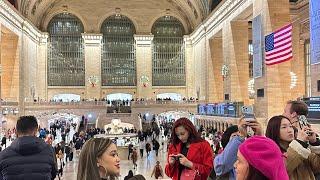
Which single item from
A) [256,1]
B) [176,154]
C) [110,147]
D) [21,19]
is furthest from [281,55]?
[21,19]

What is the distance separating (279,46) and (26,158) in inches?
712

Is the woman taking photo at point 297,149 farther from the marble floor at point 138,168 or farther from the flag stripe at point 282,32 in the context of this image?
the flag stripe at point 282,32

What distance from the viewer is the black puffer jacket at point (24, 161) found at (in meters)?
3.83

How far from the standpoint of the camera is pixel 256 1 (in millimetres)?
25750

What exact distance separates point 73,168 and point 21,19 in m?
22.7

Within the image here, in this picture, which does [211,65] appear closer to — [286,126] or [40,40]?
[40,40]

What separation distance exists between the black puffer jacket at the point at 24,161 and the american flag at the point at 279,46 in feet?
54.5

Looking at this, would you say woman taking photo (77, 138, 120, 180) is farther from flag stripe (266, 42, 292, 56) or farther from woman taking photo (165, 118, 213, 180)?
flag stripe (266, 42, 292, 56)

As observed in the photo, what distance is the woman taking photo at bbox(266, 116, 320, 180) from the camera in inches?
122

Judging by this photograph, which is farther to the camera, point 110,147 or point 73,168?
point 73,168

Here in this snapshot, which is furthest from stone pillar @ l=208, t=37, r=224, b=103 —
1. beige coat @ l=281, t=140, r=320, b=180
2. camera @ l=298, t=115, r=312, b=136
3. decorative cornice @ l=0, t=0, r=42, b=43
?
beige coat @ l=281, t=140, r=320, b=180

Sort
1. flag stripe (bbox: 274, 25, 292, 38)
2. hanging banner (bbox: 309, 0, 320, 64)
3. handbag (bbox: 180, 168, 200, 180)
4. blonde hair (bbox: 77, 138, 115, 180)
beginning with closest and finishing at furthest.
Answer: blonde hair (bbox: 77, 138, 115, 180)
handbag (bbox: 180, 168, 200, 180)
hanging banner (bbox: 309, 0, 320, 64)
flag stripe (bbox: 274, 25, 292, 38)

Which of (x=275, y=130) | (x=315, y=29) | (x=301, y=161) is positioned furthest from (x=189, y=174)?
(x=315, y=29)

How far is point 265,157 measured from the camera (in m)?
2.21
